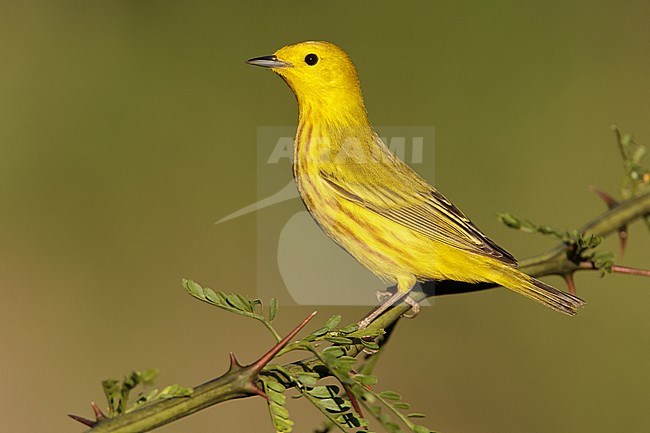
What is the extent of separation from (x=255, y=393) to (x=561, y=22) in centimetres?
532

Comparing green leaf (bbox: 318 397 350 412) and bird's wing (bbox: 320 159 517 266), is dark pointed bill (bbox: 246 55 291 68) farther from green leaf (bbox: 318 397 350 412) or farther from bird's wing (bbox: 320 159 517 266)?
green leaf (bbox: 318 397 350 412)

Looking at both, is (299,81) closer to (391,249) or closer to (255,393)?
(391,249)

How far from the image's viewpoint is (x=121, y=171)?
6.20 metres

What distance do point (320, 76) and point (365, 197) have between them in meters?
0.57

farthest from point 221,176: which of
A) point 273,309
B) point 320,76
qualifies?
point 273,309

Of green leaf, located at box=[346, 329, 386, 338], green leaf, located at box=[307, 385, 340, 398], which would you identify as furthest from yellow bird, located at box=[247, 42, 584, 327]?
green leaf, located at box=[307, 385, 340, 398]

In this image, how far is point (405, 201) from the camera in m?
3.41

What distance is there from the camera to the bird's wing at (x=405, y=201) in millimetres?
3305

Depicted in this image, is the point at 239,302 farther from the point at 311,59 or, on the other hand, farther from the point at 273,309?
the point at 311,59

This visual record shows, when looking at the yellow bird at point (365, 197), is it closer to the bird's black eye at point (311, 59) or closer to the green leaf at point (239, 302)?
the bird's black eye at point (311, 59)

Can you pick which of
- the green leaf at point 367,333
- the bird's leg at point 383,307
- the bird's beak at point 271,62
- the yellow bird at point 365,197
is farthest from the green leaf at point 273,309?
the bird's beak at point 271,62

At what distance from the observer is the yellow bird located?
10.5 feet

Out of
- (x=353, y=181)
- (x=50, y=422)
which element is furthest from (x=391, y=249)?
(x=50, y=422)

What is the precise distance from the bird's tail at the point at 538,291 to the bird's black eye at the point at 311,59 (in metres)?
1.19
